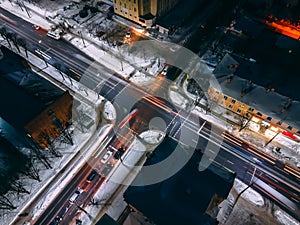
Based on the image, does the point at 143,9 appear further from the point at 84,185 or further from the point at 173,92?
the point at 84,185

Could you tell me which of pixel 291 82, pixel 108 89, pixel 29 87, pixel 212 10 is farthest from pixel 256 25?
pixel 29 87

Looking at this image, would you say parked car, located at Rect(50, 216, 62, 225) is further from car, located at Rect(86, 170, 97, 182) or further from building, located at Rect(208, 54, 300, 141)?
building, located at Rect(208, 54, 300, 141)

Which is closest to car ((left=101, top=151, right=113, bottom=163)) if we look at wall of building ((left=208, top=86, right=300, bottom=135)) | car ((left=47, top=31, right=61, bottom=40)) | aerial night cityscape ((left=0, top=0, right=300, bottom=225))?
aerial night cityscape ((left=0, top=0, right=300, bottom=225))

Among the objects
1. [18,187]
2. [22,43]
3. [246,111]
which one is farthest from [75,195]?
[22,43]

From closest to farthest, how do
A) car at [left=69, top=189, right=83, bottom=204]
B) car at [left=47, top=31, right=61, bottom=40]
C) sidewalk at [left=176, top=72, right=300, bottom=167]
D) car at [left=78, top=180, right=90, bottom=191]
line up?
car at [left=69, top=189, right=83, bottom=204]
car at [left=78, top=180, right=90, bottom=191]
sidewalk at [left=176, top=72, right=300, bottom=167]
car at [left=47, top=31, right=61, bottom=40]

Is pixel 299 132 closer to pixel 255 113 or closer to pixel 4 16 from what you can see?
pixel 255 113

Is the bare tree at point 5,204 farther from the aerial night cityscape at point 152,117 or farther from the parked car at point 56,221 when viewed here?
the parked car at point 56,221
